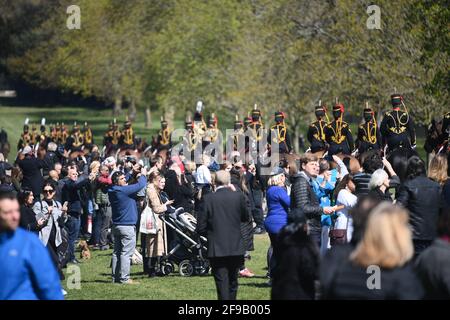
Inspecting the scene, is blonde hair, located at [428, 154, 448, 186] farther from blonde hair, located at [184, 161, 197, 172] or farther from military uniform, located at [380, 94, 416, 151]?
blonde hair, located at [184, 161, 197, 172]

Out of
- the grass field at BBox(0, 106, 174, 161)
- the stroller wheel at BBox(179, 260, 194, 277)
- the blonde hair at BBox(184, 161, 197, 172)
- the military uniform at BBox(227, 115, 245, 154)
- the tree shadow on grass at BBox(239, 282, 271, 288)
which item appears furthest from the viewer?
the grass field at BBox(0, 106, 174, 161)

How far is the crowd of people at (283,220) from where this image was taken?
26.1 ft

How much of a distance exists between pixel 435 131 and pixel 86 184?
22.3 ft

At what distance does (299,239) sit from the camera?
35.8 ft

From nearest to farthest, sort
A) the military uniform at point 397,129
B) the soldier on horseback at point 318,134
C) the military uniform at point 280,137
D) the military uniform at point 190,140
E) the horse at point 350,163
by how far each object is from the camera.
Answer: the horse at point 350,163 → the military uniform at point 397,129 → the soldier on horseback at point 318,134 → the military uniform at point 280,137 → the military uniform at point 190,140

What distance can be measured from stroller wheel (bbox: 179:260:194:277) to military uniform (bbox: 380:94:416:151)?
5763mm

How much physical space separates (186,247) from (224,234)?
5104 mm

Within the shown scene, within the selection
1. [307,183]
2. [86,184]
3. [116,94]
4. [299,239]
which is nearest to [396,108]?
[86,184]

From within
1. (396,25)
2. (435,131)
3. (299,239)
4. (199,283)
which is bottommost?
(199,283)

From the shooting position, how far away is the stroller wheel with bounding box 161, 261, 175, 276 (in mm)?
18734

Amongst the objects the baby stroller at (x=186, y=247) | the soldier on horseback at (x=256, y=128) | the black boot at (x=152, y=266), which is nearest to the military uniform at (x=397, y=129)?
the soldier on horseback at (x=256, y=128)

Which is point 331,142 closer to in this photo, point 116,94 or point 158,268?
point 158,268

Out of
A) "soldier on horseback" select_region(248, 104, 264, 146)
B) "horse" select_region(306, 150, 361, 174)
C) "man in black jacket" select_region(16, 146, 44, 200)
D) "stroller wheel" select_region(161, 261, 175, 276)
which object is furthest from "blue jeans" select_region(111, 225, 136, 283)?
"soldier on horseback" select_region(248, 104, 264, 146)

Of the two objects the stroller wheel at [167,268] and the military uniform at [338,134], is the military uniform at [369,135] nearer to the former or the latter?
the military uniform at [338,134]
